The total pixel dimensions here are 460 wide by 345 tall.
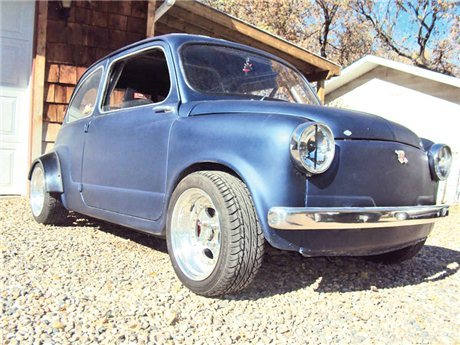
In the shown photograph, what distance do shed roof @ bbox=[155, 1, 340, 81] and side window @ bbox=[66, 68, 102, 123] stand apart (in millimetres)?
2408

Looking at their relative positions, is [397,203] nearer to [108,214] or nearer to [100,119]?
[108,214]

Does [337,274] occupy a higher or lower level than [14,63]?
lower

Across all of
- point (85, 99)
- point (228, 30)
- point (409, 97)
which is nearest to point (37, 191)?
point (85, 99)

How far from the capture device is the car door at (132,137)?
10.7 ft

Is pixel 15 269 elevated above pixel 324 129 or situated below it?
below

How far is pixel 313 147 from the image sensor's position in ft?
8.37

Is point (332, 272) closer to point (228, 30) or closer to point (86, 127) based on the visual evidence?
point (86, 127)

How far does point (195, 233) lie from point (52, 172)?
7.41 ft

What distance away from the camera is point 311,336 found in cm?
240

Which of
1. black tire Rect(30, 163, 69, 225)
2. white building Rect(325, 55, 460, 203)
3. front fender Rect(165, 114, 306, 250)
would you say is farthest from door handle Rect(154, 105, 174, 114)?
white building Rect(325, 55, 460, 203)

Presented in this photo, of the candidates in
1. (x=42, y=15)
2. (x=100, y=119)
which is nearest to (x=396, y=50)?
(x=42, y=15)

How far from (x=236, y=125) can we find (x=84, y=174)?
1.96 m

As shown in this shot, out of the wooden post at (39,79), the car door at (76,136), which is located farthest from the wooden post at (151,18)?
the car door at (76,136)

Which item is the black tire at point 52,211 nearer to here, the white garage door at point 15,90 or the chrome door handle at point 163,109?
the chrome door handle at point 163,109
